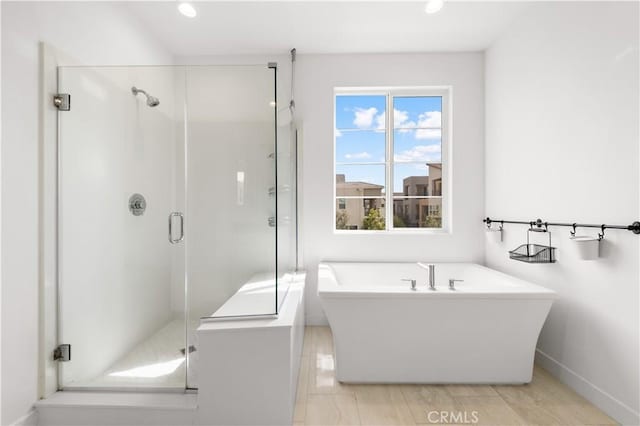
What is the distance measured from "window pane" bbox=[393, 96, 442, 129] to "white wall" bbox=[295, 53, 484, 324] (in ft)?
0.63

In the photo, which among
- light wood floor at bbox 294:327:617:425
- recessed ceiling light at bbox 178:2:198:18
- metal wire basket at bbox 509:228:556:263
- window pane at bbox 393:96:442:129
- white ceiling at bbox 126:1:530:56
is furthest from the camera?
window pane at bbox 393:96:442:129

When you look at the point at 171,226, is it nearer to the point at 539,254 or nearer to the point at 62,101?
the point at 62,101

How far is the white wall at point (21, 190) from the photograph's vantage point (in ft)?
4.83

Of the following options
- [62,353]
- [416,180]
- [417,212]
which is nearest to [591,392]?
[417,212]

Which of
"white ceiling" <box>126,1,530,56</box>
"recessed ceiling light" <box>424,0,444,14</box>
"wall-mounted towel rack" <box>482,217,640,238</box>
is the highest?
"white ceiling" <box>126,1,530,56</box>

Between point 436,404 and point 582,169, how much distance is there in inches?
65.7

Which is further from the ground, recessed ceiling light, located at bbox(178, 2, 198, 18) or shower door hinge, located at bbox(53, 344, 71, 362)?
recessed ceiling light, located at bbox(178, 2, 198, 18)

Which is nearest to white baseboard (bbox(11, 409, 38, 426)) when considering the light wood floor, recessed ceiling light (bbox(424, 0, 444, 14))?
the light wood floor

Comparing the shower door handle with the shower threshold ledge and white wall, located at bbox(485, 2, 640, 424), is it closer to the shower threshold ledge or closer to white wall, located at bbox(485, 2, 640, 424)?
the shower threshold ledge

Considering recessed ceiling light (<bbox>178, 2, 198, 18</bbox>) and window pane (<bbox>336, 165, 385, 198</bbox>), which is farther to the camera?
window pane (<bbox>336, 165, 385, 198</bbox>)

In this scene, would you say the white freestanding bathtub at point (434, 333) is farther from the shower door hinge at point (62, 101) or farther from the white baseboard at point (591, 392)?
the shower door hinge at point (62, 101)

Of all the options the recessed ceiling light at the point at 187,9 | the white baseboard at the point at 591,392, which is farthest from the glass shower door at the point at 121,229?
the white baseboard at the point at 591,392

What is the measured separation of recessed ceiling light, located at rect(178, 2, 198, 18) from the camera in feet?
7.34

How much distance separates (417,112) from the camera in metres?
3.29
